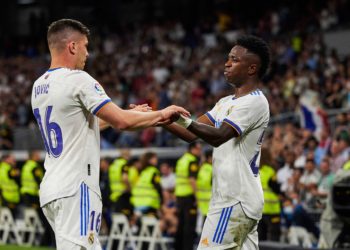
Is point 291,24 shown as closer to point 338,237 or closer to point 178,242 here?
point 178,242

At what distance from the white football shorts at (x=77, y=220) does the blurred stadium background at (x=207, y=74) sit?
5.60m

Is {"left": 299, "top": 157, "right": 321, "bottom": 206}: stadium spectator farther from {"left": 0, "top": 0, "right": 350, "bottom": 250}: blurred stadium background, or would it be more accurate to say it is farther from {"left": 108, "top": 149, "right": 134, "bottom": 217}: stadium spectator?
{"left": 108, "top": 149, "right": 134, "bottom": 217}: stadium spectator

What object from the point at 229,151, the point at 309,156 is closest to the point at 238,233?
the point at 229,151

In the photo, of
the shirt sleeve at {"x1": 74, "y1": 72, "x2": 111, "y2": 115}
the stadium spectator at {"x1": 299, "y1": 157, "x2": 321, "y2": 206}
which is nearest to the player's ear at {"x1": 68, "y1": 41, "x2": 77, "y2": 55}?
the shirt sleeve at {"x1": 74, "y1": 72, "x2": 111, "y2": 115}

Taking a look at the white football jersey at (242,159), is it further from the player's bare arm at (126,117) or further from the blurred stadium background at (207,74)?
the blurred stadium background at (207,74)

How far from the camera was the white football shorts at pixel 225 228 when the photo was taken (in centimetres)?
725

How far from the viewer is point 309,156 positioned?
1527cm

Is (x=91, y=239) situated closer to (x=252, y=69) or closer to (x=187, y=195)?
(x=252, y=69)

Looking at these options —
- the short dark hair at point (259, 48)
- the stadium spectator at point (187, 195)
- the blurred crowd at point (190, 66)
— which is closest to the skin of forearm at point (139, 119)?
the short dark hair at point (259, 48)

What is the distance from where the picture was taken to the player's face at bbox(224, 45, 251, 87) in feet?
24.2

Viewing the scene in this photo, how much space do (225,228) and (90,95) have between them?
1.61 meters

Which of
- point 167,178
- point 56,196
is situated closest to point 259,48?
point 56,196

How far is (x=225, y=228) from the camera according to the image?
7.24m

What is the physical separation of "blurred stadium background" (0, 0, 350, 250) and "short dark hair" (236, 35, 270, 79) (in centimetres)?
475
